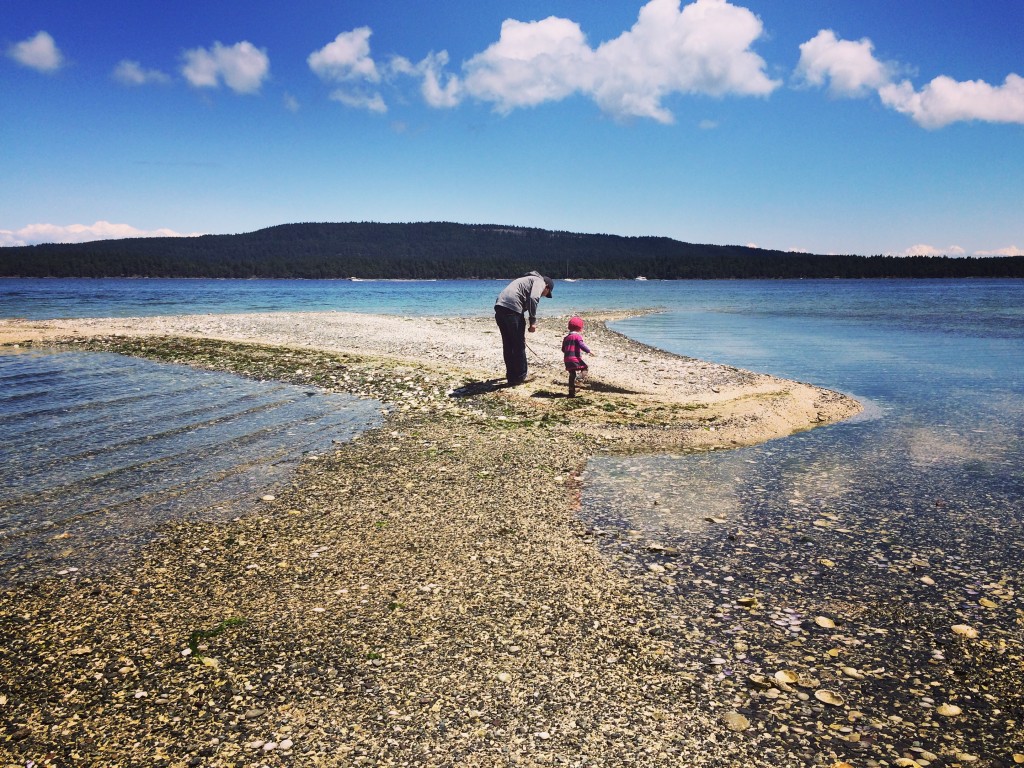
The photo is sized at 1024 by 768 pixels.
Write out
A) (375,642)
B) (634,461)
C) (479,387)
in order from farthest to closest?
(479,387)
(634,461)
(375,642)

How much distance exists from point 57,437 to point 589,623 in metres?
11.5

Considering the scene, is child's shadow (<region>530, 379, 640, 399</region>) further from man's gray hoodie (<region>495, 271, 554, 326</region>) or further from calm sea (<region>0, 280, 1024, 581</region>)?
calm sea (<region>0, 280, 1024, 581</region>)

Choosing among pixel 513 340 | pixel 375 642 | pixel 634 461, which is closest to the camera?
pixel 375 642

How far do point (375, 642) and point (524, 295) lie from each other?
1150 centimetres

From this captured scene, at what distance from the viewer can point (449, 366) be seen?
2052 centimetres

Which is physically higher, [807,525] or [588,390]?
[588,390]

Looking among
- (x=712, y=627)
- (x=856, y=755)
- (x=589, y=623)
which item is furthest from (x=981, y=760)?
(x=589, y=623)

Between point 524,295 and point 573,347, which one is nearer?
point 573,347

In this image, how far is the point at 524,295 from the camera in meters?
15.7

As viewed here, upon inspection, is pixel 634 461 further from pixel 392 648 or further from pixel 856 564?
pixel 392 648

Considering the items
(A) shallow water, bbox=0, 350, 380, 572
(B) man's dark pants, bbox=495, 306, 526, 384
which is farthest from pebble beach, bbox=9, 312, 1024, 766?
(B) man's dark pants, bbox=495, 306, 526, 384

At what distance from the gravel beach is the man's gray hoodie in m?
5.85

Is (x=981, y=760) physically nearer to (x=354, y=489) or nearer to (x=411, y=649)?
(x=411, y=649)

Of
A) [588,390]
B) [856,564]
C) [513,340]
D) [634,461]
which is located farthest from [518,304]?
[856,564]
